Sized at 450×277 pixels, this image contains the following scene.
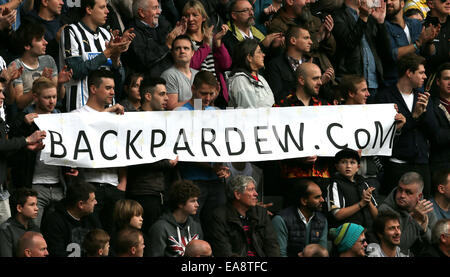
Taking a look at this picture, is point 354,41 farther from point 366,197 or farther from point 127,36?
point 127,36

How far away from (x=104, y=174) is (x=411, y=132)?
3801mm

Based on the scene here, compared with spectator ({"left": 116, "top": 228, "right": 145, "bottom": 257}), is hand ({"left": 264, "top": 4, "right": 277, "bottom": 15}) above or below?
above

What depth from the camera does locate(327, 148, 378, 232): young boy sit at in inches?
537

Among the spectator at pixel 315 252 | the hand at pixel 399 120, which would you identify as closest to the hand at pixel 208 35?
the hand at pixel 399 120

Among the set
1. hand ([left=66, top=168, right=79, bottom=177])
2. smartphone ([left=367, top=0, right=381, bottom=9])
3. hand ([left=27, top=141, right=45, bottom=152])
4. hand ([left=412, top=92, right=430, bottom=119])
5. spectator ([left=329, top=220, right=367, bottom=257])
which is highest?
smartphone ([left=367, top=0, right=381, bottom=9])

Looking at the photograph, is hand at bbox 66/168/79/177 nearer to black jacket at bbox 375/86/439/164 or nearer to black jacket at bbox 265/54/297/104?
black jacket at bbox 265/54/297/104

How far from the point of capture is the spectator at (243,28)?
15.7m

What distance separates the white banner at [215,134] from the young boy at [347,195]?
0.22 m

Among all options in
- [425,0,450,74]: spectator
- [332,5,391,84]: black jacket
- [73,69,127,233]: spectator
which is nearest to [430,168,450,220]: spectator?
[332,5,391,84]: black jacket

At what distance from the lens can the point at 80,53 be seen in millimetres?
14047

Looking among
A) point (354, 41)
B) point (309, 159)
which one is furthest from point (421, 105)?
point (354, 41)

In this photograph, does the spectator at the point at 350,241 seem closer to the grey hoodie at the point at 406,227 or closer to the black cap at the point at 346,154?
the grey hoodie at the point at 406,227

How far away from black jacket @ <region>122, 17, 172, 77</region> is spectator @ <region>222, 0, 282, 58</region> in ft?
3.32

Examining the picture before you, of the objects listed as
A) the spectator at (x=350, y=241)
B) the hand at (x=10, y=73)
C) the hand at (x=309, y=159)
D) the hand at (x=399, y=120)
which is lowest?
the spectator at (x=350, y=241)
